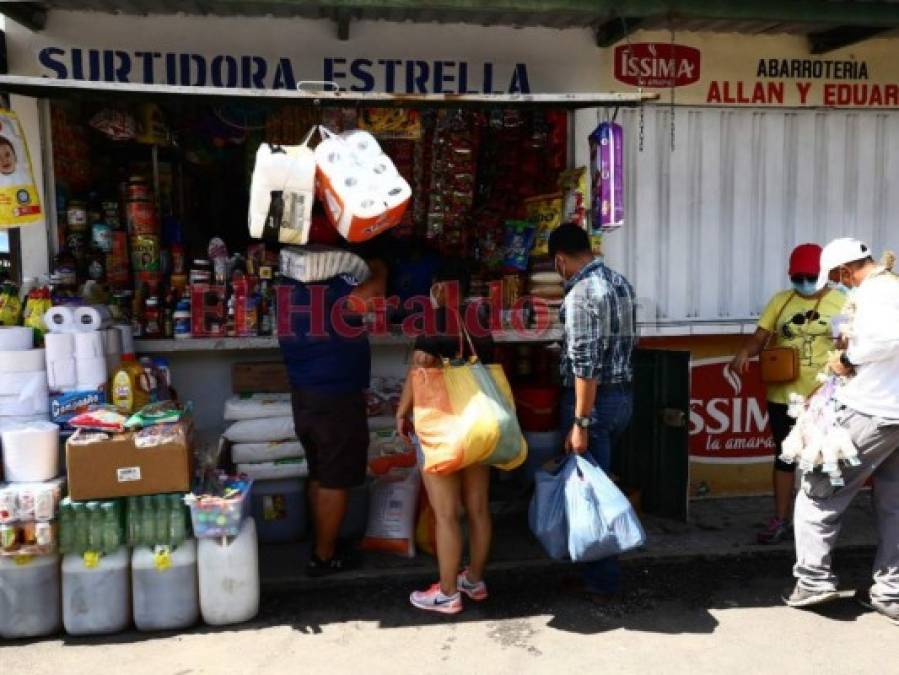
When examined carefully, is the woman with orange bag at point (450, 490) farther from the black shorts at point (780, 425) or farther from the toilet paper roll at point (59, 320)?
the black shorts at point (780, 425)

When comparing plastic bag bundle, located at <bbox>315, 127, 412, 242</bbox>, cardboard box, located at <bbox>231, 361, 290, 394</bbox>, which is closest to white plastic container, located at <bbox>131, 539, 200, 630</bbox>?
cardboard box, located at <bbox>231, 361, 290, 394</bbox>

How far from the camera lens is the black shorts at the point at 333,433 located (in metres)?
4.09

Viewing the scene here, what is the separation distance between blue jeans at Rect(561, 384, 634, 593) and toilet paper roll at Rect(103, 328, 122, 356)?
8.04ft

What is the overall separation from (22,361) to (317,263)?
5.10ft

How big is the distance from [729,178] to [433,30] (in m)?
2.34

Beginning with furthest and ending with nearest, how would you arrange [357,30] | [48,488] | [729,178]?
[729,178] → [357,30] → [48,488]

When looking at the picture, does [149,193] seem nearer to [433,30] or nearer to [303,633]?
[433,30]

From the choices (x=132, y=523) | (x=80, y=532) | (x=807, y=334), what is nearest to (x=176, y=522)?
(x=132, y=523)

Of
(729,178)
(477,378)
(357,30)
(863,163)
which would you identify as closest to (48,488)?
(477,378)

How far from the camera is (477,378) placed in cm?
364

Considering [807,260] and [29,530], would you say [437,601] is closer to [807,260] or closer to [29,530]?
[29,530]

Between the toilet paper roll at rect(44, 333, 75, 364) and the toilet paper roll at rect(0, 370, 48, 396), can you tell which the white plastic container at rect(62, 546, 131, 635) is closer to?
the toilet paper roll at rect(0, 370, 48, 396)

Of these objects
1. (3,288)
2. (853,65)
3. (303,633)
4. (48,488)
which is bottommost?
(303,633)

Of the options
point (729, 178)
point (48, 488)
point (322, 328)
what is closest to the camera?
point (48, 488)
